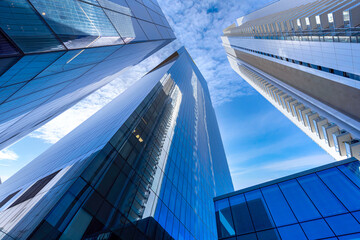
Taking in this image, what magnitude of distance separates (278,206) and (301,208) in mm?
1529

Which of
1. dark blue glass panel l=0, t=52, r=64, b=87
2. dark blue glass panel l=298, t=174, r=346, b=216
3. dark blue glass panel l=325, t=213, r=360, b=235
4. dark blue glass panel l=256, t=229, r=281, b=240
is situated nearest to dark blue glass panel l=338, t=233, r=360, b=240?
dark blue glass panel l=325, t=213, r=360, b=235

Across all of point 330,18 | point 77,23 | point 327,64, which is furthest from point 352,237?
point 77,23

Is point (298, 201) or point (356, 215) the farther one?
point (298, 201)

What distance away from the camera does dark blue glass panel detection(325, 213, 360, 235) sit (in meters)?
9.66

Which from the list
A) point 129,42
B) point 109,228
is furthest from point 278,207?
point 129,42

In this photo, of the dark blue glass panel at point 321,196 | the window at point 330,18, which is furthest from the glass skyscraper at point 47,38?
the dark blue glass panel at point 321,196

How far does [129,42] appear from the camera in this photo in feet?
38.3

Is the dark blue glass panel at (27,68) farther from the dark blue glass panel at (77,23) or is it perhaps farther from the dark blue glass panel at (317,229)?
the dark blue glass panel at (317,229)

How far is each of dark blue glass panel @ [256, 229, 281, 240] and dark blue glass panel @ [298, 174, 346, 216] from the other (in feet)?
11.2

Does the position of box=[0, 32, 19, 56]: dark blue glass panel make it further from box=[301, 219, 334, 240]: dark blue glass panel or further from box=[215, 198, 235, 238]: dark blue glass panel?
box=[301, 219, 334, 240]: dark blue glass panel

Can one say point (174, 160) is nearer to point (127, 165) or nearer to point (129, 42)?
point (127, 165)

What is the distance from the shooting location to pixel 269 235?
1155cm

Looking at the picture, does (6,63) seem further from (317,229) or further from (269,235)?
(317,229)

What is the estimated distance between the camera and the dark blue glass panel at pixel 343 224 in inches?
380
